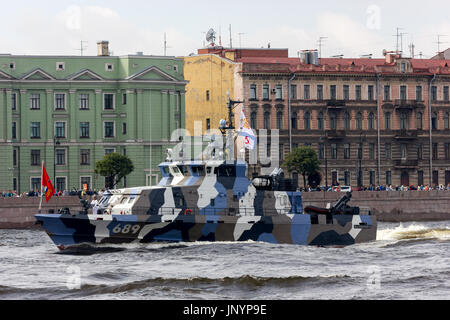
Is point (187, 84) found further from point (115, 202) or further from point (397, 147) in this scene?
point (115, 202)

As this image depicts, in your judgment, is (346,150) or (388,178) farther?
(388,178)

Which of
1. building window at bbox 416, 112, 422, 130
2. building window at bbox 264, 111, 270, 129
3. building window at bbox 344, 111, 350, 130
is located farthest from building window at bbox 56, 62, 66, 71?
building window at bbox 416, 112, 422, 130

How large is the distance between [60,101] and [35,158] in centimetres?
448

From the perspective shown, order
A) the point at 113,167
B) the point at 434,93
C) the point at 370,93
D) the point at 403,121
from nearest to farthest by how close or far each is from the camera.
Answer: the point at 113,167 → the point at 370,93 → the point at 403,121 → the point at 434,93

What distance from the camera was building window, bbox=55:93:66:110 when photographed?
78750 mm

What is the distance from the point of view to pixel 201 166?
4406cm

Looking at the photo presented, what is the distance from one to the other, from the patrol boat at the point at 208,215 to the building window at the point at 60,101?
1369 inches

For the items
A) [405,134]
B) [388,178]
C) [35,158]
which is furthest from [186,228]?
[405,134]

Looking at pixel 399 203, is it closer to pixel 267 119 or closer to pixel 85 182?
pixel 267 119

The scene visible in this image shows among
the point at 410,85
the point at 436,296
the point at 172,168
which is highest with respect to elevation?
the point at 410,85

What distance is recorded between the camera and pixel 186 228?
4259 centimetres

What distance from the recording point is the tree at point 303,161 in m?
81.1

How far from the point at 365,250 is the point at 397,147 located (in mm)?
46984
